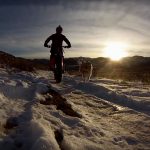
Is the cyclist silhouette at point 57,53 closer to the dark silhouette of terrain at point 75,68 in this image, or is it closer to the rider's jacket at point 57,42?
the rider's jacket at point 57,42

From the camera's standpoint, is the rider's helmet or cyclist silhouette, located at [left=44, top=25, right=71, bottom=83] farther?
the rider's helmet

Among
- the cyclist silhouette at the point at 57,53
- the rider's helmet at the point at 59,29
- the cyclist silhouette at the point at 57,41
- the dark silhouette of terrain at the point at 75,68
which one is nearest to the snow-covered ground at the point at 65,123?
the cyclist silhouette at the point at 57,53

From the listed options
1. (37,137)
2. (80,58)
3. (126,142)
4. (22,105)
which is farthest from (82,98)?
(80,58)

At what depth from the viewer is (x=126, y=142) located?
6.29 meters

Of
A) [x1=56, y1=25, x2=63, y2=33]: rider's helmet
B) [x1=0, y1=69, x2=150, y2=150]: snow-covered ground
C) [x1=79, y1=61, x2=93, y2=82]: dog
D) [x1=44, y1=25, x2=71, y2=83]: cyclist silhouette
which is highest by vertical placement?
[x1=56, y1=25, x2=63, y2=33]: rider's helmet

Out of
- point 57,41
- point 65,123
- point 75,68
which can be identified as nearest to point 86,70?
point 57,41

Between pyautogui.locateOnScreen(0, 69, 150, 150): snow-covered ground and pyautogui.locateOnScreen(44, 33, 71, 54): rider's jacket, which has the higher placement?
pyautogui.locateOnScreen(44, 33, 71, 54): rider's jacket

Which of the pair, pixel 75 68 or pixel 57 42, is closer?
pixel 57 42

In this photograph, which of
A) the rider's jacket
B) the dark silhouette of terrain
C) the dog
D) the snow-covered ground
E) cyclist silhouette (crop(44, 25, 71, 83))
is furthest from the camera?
the dark silhouette of terrain

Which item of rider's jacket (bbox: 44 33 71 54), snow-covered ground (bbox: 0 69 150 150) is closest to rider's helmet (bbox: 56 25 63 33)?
rider's jacket (bbox: 44 33 71 54)

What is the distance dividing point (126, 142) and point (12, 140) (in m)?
2.04

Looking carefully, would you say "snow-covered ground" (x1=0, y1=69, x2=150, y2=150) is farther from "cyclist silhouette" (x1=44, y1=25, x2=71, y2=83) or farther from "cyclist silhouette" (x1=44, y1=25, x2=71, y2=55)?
"cyclist silhouette" (x1=44, y1=25, x2=71, y2=55)

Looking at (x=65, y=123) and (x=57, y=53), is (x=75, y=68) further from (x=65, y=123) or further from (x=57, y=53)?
(x=65, y=123)

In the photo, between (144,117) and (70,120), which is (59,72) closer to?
(144,117)
